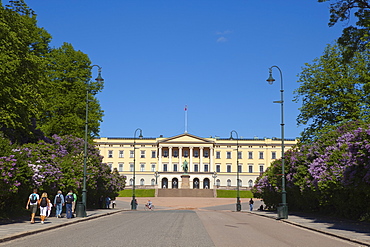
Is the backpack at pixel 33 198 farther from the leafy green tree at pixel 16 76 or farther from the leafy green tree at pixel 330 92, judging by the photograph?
the leafy green tree at pixel 330 92

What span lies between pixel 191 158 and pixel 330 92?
311 feet

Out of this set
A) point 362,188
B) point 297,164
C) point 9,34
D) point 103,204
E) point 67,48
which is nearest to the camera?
point 362,188

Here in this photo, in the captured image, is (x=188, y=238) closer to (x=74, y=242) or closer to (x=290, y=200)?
(x=74, y=242)

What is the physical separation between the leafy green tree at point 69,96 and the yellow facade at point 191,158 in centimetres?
8709

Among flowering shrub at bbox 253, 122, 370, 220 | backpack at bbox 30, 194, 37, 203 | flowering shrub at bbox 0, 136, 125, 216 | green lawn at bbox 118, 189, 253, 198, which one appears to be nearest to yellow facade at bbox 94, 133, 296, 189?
green lawn at bbox 118, 189, 253, 198

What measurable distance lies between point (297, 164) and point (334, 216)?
19.2 feet

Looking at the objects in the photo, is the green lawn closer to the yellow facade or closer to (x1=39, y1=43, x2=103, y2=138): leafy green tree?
the yellow facade

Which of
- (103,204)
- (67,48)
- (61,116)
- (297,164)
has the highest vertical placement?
(67,48)

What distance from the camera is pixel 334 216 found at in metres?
32.6

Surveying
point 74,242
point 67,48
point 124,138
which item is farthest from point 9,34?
point 124,138

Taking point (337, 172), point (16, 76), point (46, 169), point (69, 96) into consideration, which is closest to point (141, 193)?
point (69, 96)

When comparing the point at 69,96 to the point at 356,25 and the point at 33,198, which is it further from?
the point at 356,25

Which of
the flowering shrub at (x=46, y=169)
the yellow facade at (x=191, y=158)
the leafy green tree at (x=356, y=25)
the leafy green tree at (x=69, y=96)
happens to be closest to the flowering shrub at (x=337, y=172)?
the leafy green tree at (x=356, y=25)

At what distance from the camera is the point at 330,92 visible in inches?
1634
